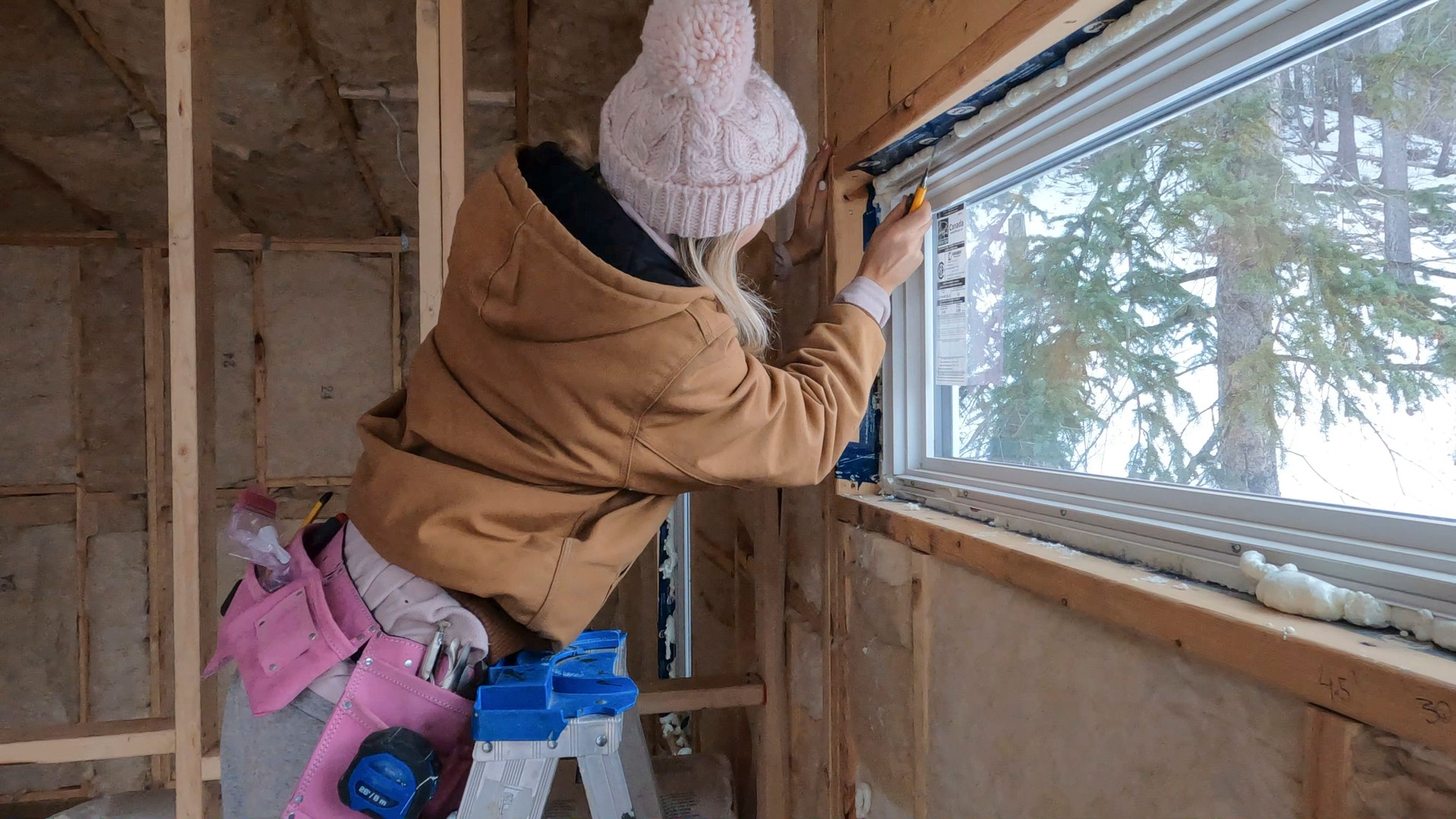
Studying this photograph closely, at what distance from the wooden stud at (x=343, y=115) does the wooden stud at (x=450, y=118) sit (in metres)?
1.53

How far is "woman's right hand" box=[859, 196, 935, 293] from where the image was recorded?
3.65ft

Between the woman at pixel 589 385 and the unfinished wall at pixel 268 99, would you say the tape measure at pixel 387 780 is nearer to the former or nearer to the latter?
the woman at pixel 589 385

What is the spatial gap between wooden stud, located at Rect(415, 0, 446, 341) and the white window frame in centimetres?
98

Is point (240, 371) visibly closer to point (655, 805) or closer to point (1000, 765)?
point (655, 805)

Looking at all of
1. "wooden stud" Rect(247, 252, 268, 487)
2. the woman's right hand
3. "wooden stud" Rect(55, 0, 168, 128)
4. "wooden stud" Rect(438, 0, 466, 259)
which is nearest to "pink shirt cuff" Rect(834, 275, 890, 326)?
the woman's right hand

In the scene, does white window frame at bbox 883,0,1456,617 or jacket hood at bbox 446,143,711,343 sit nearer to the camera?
white window frame at bbox 883,0,1456,617

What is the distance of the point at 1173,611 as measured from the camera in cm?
69

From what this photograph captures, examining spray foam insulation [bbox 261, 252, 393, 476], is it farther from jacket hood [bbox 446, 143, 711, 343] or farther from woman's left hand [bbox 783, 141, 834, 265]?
jacket hood [bbox 446, 143, 711, 343]

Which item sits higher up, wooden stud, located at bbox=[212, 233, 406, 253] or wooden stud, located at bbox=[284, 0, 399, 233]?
wooden stud, located at bbox=[284, 0, 399, 233]

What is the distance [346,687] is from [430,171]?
1003mm

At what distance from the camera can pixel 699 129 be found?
35.1 inches

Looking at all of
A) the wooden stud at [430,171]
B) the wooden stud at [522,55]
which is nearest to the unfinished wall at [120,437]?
the wooden stud at [522,55]

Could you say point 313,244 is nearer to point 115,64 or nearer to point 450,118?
point 115,64

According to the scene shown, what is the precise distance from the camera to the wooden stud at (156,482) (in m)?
3.81
